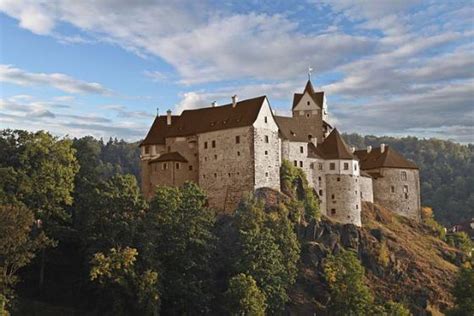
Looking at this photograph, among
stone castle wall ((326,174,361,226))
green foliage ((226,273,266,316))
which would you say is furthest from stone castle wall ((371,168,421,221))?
green foliage ((226,273,266,316))

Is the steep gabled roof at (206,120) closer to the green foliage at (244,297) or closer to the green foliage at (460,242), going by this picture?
the green foliage at (244,297)

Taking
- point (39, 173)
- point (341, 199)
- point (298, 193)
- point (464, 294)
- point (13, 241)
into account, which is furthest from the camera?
point (341, 199)

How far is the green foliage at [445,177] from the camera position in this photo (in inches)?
5664

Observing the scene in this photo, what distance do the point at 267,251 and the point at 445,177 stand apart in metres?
122

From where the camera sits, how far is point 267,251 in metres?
55.2

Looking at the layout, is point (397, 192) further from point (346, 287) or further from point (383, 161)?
point (346, 287)

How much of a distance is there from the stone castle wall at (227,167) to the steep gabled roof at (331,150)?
445 inches

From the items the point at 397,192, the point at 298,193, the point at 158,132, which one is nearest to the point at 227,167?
the point at 298,193

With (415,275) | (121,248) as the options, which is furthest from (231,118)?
(415,275)

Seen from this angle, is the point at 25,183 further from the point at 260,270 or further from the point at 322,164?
the point at 322,164

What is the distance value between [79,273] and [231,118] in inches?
863

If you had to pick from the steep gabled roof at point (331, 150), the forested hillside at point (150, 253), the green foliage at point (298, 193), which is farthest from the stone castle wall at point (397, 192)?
the forested hillside at point (150, 253)

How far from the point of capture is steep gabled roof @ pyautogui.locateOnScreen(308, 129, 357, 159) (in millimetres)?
74312

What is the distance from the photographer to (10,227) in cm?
4488
